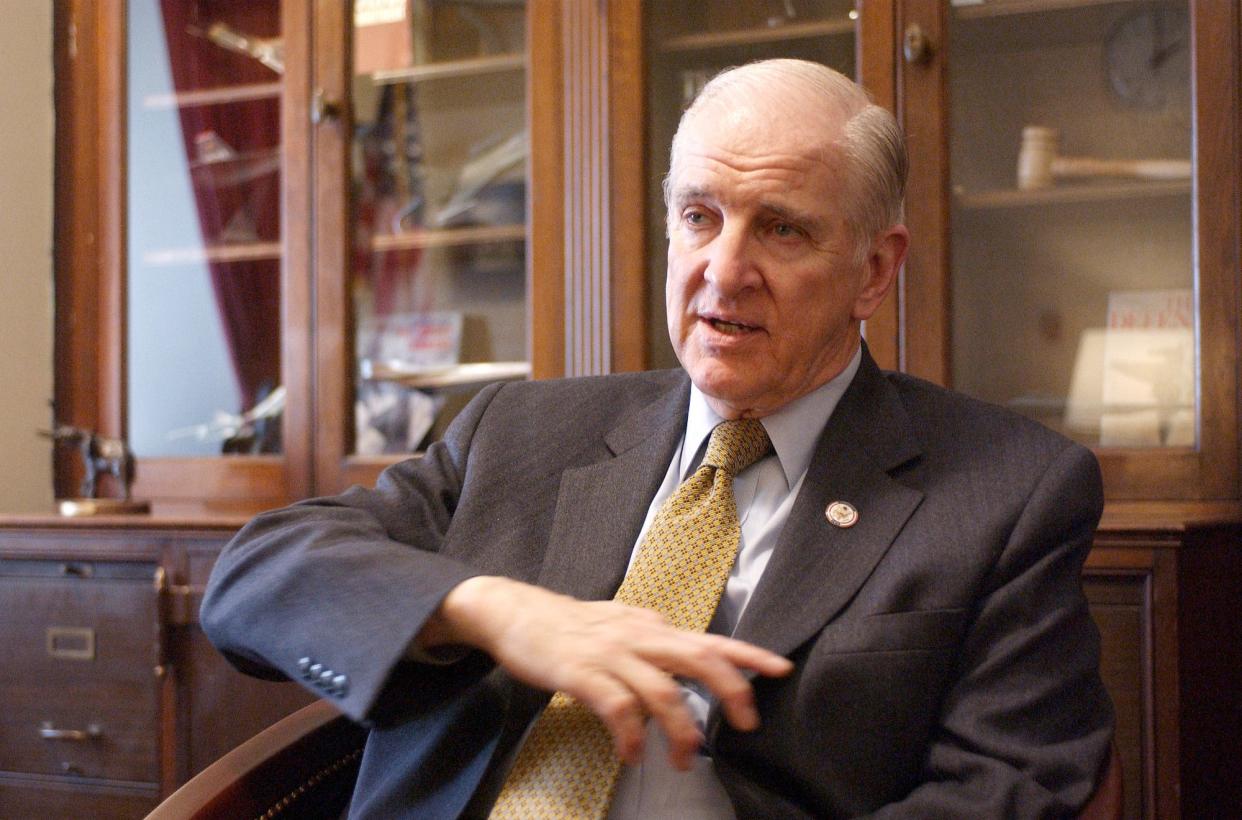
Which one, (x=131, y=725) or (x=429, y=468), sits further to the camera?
(x=131, y=725)

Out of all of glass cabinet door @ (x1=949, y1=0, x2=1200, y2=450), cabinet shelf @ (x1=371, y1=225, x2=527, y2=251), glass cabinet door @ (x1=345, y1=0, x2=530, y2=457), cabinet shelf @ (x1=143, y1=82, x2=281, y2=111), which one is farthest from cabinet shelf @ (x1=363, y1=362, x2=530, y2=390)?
glass cabinet door @ (x1=949, y1=0, x2=1200, y2=450)

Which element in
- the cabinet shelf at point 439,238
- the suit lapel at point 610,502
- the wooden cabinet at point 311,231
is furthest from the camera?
the cabinet shelf at point 439,238

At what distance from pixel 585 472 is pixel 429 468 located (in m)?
0.20

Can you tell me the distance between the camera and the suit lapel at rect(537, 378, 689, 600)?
4.04ft

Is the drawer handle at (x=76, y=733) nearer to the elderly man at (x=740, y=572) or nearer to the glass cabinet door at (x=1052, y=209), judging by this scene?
the elderly man at (x=740, y=572)

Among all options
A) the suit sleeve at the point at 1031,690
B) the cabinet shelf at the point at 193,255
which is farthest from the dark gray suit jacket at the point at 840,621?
the cabinet shelf at the point at 193,255

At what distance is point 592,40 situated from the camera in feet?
6.95

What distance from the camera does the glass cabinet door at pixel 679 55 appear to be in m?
2.08

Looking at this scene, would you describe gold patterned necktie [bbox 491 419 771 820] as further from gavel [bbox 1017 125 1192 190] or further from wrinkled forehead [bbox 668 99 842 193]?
gavel [bbox 1017 125 1192 190]

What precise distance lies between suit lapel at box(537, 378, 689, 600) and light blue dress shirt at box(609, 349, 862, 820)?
0.02 m

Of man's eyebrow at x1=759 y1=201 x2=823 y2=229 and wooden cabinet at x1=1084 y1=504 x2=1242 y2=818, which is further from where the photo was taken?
wooden cabinet at x1=1084 y1=504 x2=1242 y2=818

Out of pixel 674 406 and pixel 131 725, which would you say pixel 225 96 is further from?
pixel 674 406

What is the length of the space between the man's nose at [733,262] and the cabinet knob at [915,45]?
0.83 meters

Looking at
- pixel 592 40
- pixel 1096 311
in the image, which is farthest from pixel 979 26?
pixel 592 40
